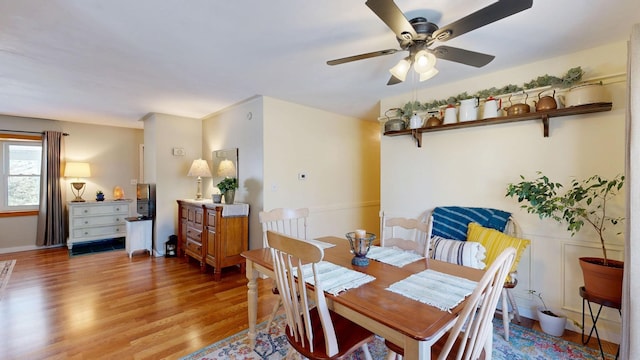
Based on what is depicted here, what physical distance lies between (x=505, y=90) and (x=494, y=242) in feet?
4.61

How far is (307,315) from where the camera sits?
4.17 ft

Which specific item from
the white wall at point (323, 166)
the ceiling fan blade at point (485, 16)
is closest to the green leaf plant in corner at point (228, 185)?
the white wall at point (323, 166)

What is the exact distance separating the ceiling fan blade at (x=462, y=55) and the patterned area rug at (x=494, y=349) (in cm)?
202

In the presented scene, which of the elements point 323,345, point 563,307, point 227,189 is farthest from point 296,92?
point 563,307

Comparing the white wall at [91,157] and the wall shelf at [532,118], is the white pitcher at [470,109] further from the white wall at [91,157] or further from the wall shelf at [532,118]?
the white wall at [91,157]

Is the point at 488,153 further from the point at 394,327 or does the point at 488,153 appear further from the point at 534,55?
the point at 394,327

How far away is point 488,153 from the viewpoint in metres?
2.72

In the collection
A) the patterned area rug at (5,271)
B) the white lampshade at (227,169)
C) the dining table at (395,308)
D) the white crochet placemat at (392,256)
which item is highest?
the white lampshade at (227,169)

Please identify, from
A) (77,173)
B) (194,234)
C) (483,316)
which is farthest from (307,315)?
(77,173)

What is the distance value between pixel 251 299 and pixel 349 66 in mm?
2127

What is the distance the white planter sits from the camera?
2.17 meters

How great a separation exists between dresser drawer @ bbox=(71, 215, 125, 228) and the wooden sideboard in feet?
7.60

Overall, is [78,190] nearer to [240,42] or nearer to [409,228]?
[240,42]

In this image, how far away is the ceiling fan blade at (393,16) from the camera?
4.23ft
